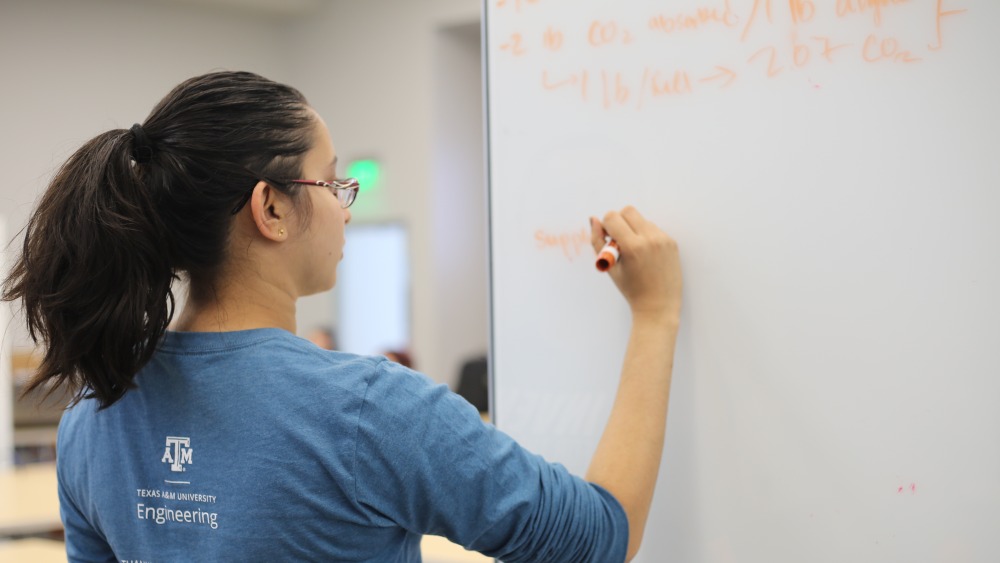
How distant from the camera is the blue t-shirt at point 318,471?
2.84ft

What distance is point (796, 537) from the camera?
1.08 meters

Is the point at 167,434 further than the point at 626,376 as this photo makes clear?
No

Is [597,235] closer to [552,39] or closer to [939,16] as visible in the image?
[552,39]

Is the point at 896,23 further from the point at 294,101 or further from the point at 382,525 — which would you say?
the point at 382,525

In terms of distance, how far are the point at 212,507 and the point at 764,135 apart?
28.9 inches

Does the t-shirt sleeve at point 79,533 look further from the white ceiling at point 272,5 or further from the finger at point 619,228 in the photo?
the white ceiling at point 272,5

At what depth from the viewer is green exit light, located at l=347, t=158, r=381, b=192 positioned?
610 centimetres

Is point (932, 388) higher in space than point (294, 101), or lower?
lower

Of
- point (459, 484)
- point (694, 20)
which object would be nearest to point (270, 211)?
point (459, 484)

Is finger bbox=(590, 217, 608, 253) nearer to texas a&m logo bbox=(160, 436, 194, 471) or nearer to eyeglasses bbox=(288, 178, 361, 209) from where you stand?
eyeglasses bbox=(288, 178, 361, 209)

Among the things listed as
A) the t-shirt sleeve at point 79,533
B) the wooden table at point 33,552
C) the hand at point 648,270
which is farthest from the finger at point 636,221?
the wooden table at point 33,552

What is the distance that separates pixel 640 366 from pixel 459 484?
0.99ft

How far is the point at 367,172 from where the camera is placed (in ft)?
20.2

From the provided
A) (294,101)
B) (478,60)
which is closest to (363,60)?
(478,60)
